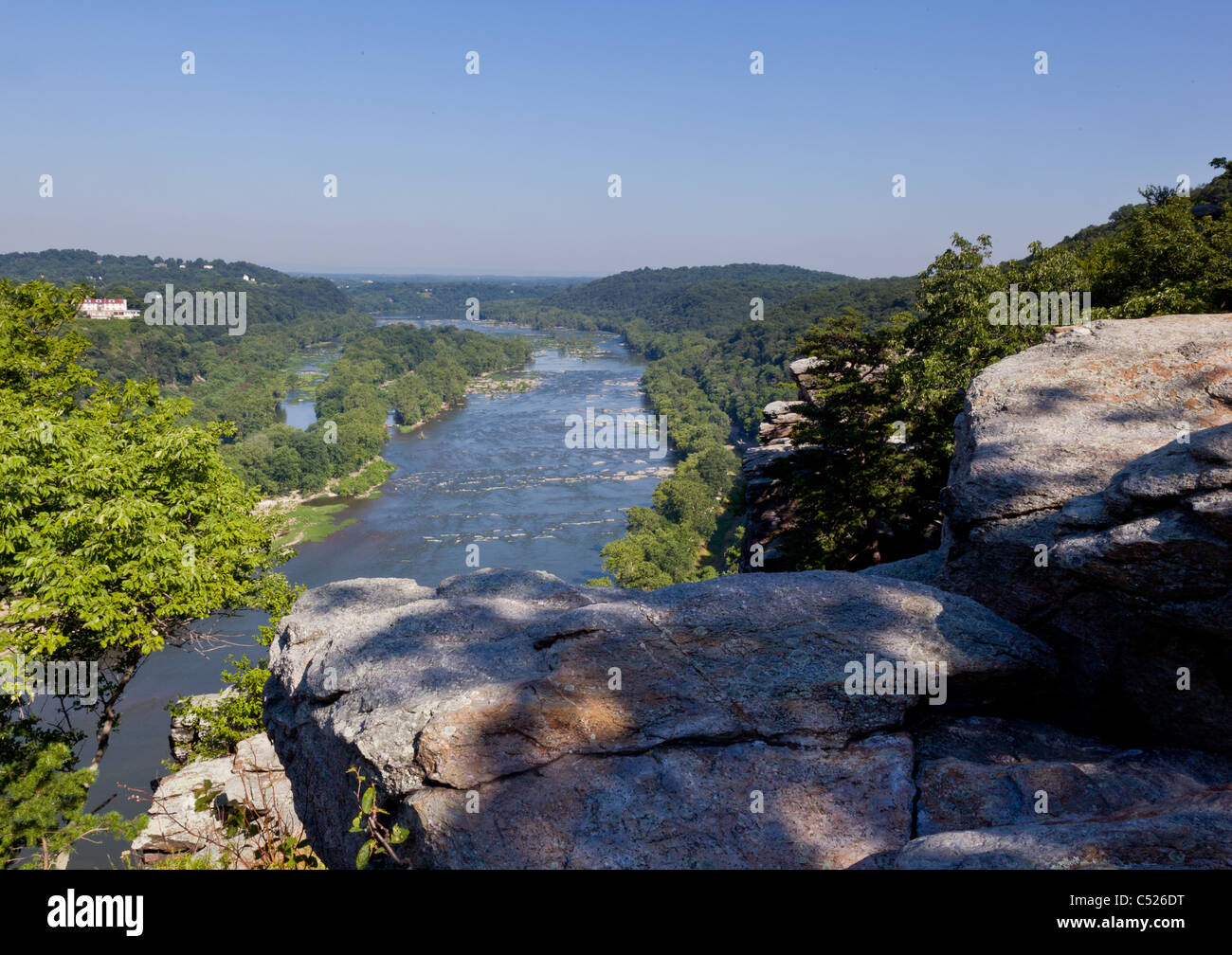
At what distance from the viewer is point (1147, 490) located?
7145mm

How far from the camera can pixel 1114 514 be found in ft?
24.7

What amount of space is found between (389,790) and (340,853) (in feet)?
4.83

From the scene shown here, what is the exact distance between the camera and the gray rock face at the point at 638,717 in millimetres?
6125

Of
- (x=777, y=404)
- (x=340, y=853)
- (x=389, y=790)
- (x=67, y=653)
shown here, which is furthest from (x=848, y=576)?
(x=777, y=404)

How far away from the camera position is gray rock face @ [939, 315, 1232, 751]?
6.77 metres

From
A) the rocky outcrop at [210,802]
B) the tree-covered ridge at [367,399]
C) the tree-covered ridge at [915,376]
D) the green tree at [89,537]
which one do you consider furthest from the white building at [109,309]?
the tree-covered ridge at [915,376]
